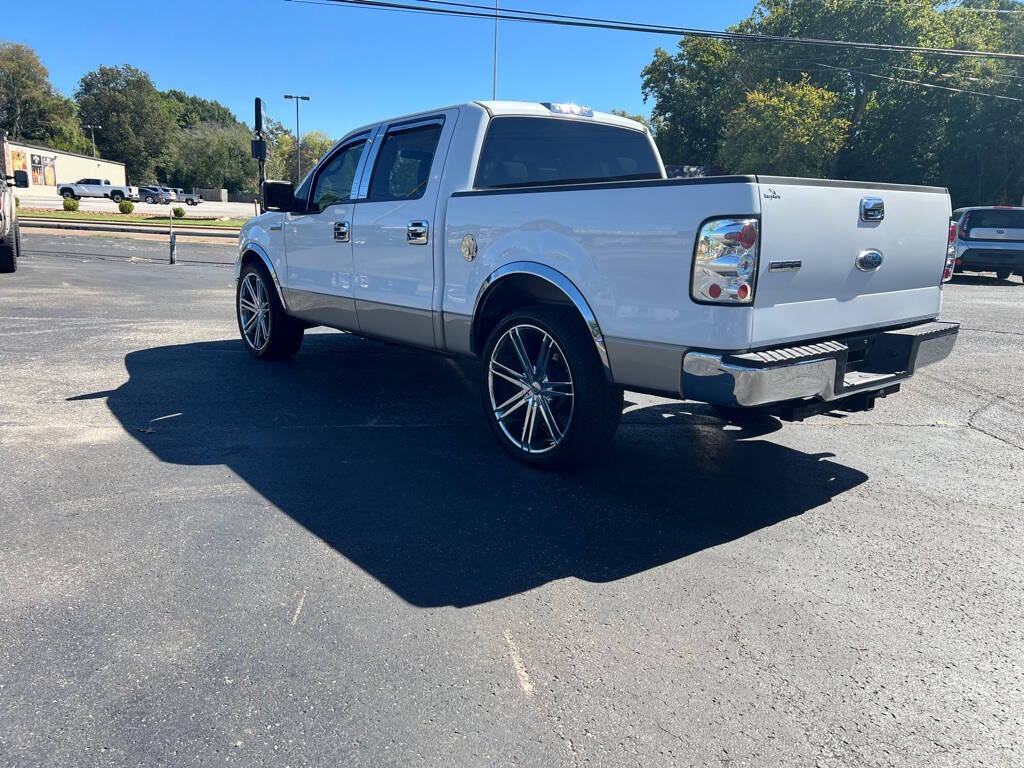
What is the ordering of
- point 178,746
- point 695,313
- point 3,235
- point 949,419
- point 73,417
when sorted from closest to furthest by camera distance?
point 178,746 < point 695,313 < point 73,417 < point 949,419 < point 3,235

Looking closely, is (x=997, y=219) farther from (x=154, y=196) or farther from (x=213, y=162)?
(x=213, y=162)

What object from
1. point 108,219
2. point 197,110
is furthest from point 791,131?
point 197,110

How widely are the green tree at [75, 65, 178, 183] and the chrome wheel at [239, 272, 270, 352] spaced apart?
355 feet

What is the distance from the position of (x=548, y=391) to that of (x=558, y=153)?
76.5 inches

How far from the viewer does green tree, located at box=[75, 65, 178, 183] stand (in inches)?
4038

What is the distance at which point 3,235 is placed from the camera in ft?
42.4

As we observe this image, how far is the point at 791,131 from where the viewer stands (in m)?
41.2

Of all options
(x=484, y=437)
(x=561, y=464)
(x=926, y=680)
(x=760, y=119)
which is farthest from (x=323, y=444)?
(x=760, y=119)

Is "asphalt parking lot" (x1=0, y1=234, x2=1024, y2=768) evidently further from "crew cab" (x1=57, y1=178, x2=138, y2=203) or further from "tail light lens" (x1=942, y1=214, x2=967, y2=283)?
"crew cab" (x1=57, y1=178, x2=138, y2=203)

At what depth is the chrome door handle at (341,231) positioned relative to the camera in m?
5.86

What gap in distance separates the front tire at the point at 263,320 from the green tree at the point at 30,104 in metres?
105

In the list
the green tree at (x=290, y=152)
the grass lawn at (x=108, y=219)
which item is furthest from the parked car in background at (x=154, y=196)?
the grass lawn at (x=108, y=219)

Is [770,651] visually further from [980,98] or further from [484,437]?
[980,98]

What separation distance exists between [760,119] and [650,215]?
146 feet
